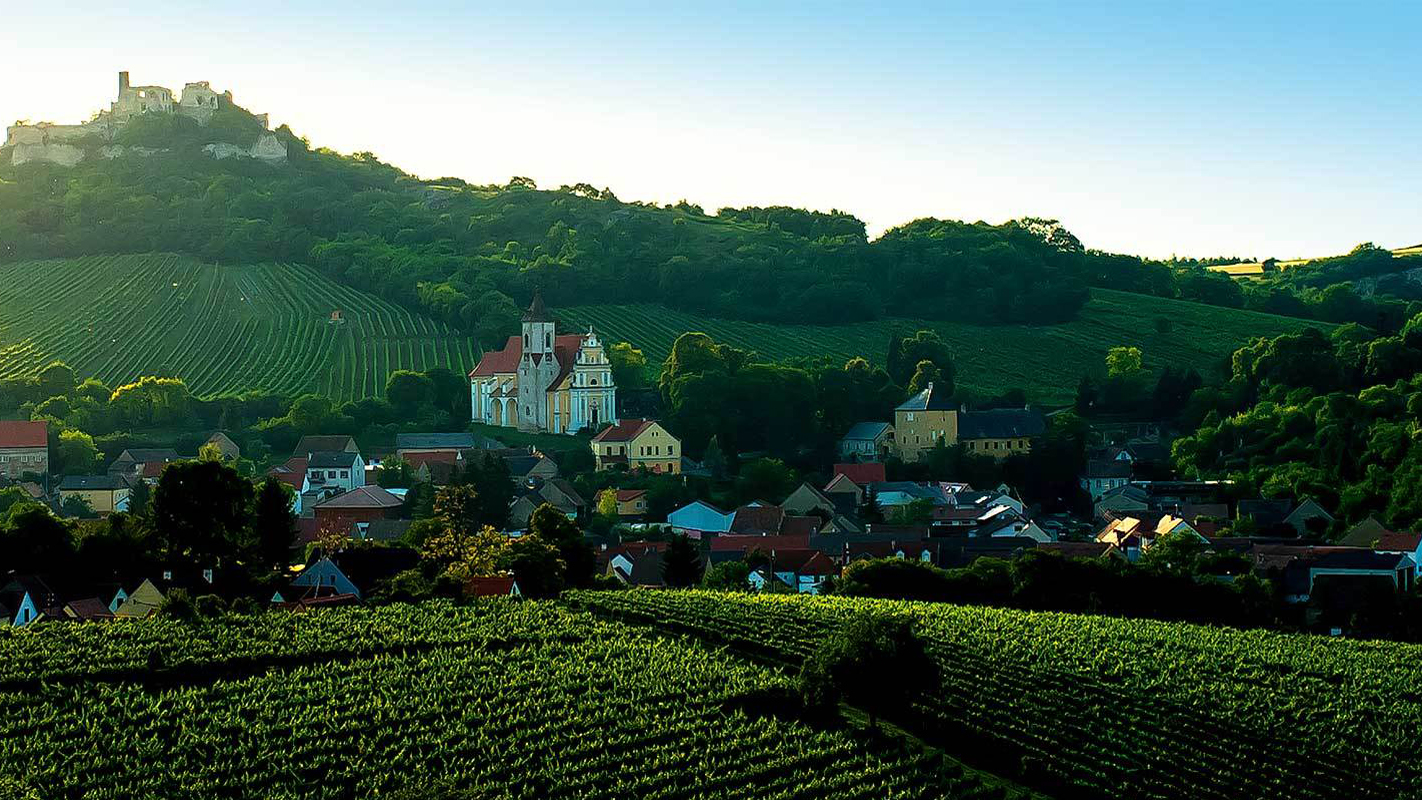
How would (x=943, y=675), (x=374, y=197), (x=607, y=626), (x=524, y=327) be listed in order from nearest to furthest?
1. (x=943, y=675)
2. (x=607, y=626)
3. (x=524, y=327)
4. (x=374, y=197)

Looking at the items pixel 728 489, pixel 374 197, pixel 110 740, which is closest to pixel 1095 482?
pixel 728 489

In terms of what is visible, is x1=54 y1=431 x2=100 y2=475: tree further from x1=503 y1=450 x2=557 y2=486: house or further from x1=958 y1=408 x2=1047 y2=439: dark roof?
x1=958 y1=408 x2=1047 y2=439: dark roof

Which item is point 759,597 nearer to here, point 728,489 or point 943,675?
point 943,675

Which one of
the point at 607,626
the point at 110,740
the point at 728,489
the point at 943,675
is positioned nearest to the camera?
the point at 110,740

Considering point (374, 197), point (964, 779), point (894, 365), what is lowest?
point (964, 779)

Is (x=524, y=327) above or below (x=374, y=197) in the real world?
below

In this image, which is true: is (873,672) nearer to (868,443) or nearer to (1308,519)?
(1308,519)
